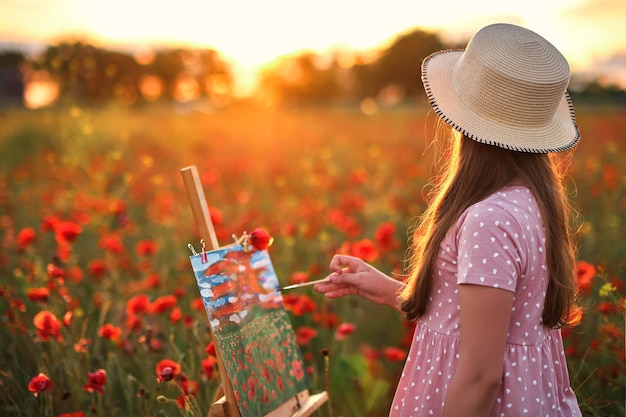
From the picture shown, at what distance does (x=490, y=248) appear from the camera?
Answer: 58.1 inches

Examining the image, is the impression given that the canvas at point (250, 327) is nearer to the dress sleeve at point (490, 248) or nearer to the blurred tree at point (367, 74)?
the dress sleeve at point (490, 248)

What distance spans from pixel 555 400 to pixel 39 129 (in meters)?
8.66

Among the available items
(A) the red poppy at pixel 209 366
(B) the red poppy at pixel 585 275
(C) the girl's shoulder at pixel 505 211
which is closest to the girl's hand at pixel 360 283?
(C) the girl's shoulder at pixel 505 211

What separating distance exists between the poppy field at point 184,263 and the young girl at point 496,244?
1.39 ft

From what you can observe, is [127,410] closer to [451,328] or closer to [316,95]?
[451,328]

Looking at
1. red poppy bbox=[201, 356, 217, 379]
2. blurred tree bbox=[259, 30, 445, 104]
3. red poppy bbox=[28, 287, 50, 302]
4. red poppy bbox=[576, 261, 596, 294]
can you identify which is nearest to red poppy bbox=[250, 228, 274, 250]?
red poppy bbox=[201, 356, 217, 379]

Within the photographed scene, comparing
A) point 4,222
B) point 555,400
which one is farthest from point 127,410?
point 4,222

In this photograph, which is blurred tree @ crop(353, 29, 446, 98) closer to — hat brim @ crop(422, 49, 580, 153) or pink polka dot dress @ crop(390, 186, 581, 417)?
hat brim @ crop(422, 49, 580, 153)

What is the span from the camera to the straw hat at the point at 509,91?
1.60 meters

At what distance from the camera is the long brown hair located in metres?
1.64

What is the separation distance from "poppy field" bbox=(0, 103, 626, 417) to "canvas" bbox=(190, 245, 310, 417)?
62 mm

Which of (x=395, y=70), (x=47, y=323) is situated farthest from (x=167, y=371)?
(x=395, y=70)

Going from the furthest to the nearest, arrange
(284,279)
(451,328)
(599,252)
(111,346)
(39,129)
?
(39,129) < (599,252) < (284,279) < (111,346) < (451,328)

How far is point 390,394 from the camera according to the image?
9.81 ft
